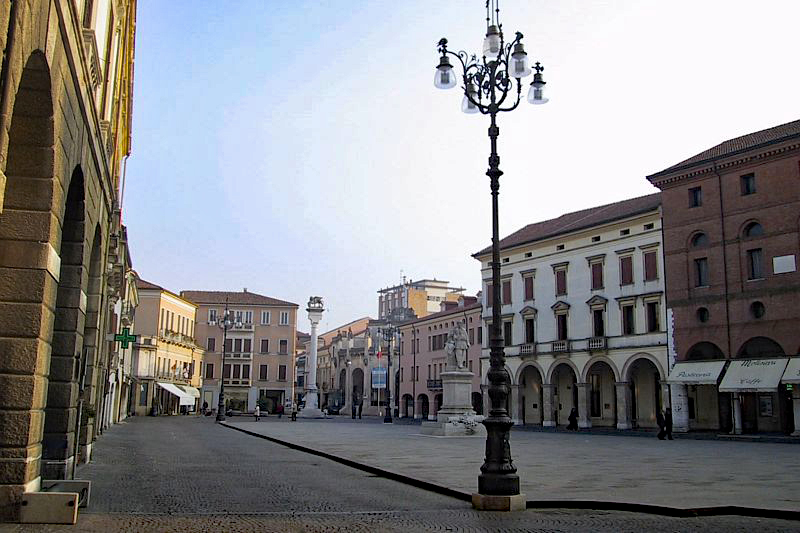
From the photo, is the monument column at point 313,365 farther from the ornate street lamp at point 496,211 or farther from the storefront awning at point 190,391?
the ornate street lamp at point 496,211

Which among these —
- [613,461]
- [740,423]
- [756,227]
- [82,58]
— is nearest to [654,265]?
[756,227]

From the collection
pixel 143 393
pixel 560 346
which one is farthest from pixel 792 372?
pixel 143 393

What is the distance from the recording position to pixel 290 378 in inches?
3620

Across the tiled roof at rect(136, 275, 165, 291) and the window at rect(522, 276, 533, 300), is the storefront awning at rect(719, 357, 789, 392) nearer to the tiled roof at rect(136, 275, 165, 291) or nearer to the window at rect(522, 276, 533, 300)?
the window at rect(522, 276, 533, 300)

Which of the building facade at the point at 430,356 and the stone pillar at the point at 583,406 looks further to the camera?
the building facade at the point at 430,356

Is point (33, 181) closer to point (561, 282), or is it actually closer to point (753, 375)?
point (753, 375)

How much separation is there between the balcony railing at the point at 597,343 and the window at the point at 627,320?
63.4 inches

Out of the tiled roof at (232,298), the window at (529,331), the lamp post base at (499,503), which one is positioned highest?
the tiled roof at (232,298)

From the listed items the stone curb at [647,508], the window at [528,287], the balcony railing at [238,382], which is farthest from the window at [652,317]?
the balcony railing at [238,382]

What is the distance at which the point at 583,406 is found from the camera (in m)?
51.8

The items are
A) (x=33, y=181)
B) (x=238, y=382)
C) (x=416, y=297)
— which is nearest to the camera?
(x=33, y=181)

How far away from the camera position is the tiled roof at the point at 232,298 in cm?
9281

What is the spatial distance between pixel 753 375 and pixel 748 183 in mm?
10447

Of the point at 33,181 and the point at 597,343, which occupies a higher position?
the point at 597,343
